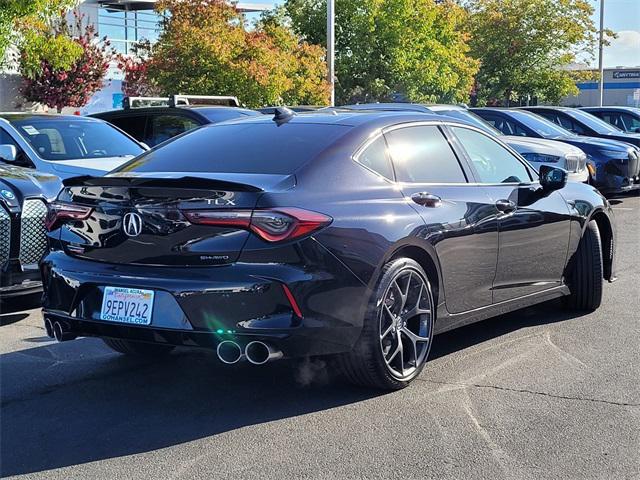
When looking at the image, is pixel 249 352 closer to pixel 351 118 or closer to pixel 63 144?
pixel 351 118

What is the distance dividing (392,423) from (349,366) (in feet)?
1.53

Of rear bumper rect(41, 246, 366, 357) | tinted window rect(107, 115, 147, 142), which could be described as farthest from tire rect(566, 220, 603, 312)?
tinted window rect(107, 115, 147, 142)

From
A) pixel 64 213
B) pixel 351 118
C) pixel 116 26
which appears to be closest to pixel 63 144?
pixel 64 213

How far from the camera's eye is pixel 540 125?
15.3 metres

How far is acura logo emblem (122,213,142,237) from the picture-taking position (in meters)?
4.52

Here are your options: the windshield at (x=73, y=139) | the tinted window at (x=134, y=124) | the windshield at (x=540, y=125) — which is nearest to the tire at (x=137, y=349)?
the windshield at (x=73, y=139)

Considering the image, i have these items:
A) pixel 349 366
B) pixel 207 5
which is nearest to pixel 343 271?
pixel 349 366

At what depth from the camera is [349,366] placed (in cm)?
472

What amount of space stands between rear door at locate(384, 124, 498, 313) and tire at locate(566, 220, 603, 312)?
1.34 meters

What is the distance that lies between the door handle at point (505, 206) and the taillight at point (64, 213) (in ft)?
8.73

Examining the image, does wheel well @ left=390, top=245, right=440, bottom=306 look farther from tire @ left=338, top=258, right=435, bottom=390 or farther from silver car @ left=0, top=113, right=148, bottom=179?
silver car @ left=0, top=113, right=148, bottom=179

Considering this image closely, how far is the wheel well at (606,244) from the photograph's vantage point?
23.4ft

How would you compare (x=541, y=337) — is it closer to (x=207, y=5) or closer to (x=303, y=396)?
(x=303, y=396)

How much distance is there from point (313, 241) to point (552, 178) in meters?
2.65
